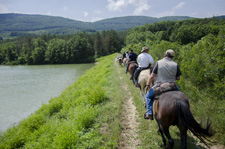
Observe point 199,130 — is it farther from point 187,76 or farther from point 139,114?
point 187,76

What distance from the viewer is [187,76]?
10305mm

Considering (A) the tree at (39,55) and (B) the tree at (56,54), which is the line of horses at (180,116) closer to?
(B) the tree at (56,54)

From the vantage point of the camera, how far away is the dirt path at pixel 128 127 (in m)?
A: 5.50

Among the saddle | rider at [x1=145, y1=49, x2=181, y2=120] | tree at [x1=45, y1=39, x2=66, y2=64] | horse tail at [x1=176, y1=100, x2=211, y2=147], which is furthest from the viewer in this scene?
tree at [x1=45, y1=39, x2=66, y2=64]

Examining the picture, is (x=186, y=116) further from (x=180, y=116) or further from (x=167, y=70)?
(x=167, y=70)

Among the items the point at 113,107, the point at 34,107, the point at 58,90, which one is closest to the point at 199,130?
the point at 113,107

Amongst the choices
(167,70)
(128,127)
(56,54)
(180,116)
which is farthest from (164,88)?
(56,54)

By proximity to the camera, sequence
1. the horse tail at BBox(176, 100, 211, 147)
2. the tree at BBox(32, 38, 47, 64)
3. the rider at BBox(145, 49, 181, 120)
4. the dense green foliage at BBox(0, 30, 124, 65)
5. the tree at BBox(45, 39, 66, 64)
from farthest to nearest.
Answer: the tree at BBox(32, 38, 47, 64)
the dense green foliage at BBox(0, 30, 124, 65)
the tree at BBox(45, 39, 66, 64)
the rider at BBox(145, 49, 181, 120)
the horse tail at BBox(176, 100, 211, 147)

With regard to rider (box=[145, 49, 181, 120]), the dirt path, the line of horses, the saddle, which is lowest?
the dirt path

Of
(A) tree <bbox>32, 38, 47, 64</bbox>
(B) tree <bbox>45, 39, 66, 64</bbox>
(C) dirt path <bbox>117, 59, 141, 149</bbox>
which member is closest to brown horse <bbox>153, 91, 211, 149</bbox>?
(C) dirt path <bbox>117, 59, 141, 149</bbox>

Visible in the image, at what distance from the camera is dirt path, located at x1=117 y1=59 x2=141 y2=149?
5504 millimetres

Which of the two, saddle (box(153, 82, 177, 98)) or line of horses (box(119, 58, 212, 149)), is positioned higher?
saddle (box(153, 82, 177, 98))

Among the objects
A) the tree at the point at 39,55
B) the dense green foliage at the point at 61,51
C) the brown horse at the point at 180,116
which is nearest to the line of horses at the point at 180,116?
the brown horse at the point at 180,116

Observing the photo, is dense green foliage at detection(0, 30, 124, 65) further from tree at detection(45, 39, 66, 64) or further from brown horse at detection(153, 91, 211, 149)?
brown horse at detection(153, 91, 211, 149)
